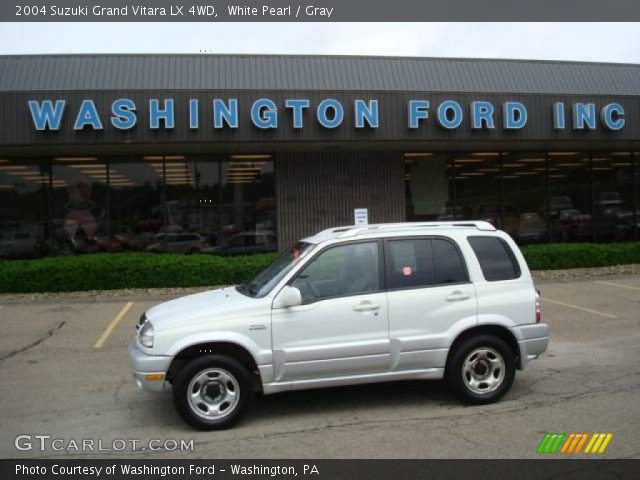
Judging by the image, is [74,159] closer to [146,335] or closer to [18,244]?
[18,244]

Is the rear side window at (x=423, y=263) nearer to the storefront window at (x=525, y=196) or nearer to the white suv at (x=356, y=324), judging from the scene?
the white suv at (x=356, y=324)

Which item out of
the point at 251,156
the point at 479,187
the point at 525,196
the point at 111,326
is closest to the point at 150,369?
the point at 111,326

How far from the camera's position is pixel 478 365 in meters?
6.04

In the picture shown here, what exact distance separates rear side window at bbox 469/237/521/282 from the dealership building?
28.1 ft

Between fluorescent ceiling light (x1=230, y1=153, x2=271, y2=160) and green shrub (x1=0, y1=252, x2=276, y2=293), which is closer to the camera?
green shrub (x1=0, y1=252, x2=276, y2=293)

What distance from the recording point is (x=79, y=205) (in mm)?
16406

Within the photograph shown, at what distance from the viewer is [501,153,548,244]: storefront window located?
18.3 meters

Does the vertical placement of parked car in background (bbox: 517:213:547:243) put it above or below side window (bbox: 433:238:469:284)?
above

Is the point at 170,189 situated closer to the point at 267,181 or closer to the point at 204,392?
the point at 267,181

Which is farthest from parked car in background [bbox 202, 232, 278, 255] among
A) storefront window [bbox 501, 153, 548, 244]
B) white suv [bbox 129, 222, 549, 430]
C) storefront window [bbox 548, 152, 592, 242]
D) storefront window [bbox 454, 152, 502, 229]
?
white suv [bbox 129, 222, 549, 430]

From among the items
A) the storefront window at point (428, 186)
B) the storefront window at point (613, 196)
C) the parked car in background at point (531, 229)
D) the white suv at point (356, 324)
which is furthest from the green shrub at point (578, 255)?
the white suv at point (356, 324)

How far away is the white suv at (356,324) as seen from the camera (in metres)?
5.45

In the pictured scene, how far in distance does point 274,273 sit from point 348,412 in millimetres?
1543
